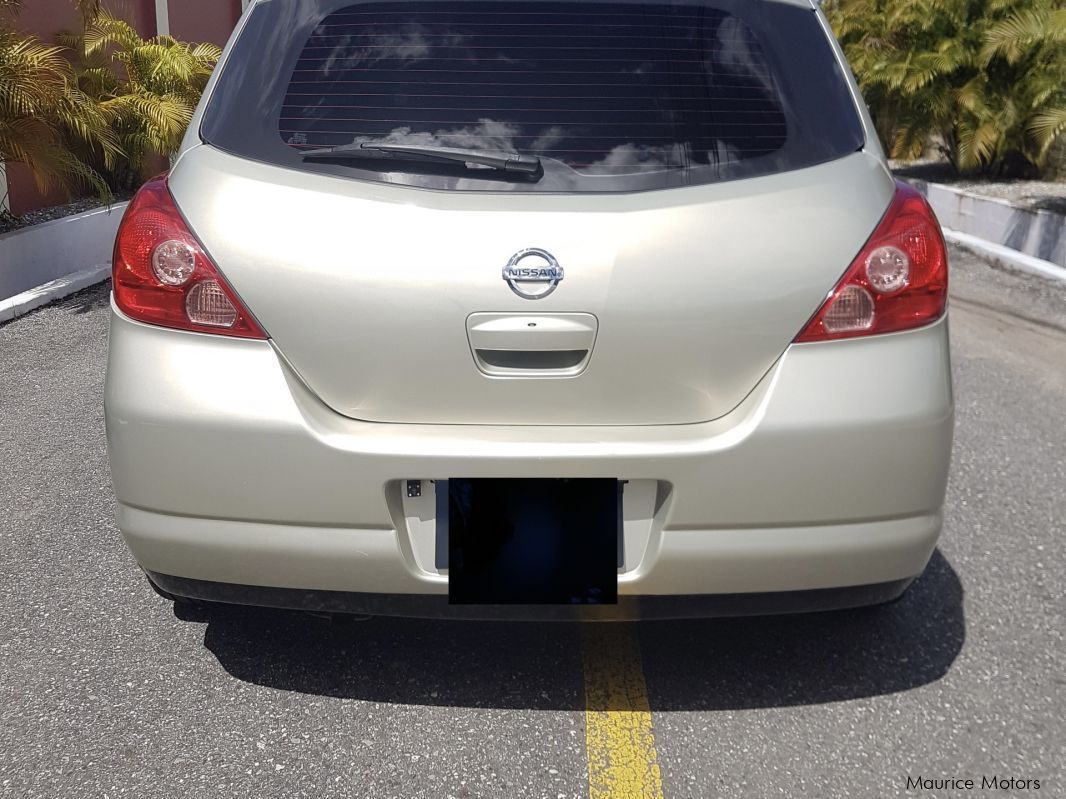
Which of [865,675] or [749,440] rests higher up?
[749,440]

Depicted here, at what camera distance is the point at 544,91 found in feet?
8.45

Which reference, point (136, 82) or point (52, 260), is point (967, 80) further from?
point (52, 260)

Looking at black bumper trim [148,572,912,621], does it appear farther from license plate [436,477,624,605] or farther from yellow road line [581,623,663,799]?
yellow road line [581,623,663,799]

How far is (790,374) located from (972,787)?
3.36 feet

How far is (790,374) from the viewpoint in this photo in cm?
247

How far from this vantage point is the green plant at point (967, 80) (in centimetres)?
1466

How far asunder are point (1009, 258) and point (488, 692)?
9540 mm

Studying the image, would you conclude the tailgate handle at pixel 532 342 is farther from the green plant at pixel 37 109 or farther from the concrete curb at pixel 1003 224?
the concrete curb at pixel 1003 224

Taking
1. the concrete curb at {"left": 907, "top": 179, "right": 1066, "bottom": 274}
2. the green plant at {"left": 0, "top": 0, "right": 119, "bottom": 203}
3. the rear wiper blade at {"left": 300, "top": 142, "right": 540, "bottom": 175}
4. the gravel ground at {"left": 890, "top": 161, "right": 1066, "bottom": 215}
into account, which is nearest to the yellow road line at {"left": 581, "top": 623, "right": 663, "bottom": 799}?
the rear wiper blade at {"left": 300, "top": 142, "right": 540, "bottom": 175}

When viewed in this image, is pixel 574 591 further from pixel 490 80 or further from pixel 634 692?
pixel 490 80

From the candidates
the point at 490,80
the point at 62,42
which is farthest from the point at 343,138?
the point at 62,42

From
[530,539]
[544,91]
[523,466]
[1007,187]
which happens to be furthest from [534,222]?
[1007,187]

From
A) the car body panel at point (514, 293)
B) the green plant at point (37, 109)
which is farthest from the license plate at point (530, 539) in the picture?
the green plant at point (37, 109)

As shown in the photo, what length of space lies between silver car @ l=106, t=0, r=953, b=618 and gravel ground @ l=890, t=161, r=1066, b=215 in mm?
10424
